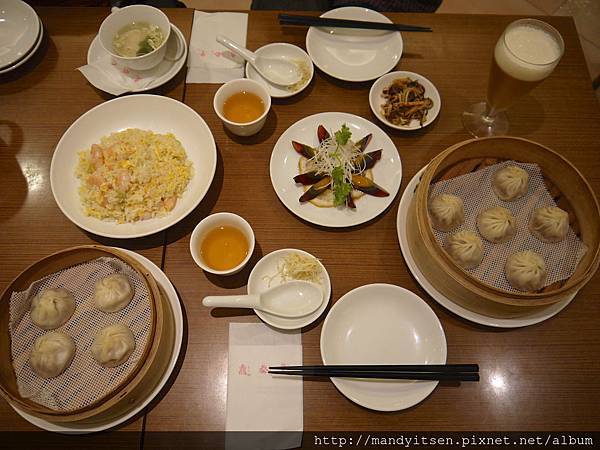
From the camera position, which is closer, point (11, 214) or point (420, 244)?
point (420, 244)

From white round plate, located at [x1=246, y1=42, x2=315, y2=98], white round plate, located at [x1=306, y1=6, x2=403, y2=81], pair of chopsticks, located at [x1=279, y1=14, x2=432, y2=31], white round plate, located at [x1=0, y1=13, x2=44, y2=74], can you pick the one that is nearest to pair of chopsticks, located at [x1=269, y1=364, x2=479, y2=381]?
white round plate, located at [x1=246, y1=42, x2=315, y2=98]

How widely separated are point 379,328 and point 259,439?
558 millimetres

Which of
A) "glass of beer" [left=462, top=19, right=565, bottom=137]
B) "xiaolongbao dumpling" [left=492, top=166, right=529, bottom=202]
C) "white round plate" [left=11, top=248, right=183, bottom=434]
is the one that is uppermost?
"glass of beer" [left=462, top=19, right=565, bottom=137]

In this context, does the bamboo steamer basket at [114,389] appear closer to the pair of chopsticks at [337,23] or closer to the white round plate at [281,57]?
the white round plate at [281,57]

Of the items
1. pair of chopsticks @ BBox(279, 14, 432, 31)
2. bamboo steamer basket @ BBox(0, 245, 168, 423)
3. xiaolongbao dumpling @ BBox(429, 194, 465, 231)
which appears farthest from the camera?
pair of chopsticks @ BBox(279, 14, 432, 31)

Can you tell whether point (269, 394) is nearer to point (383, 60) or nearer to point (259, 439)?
point (259, 439)

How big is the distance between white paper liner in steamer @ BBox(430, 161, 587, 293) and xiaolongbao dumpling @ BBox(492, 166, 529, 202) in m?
0.03

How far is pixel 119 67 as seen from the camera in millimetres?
1975

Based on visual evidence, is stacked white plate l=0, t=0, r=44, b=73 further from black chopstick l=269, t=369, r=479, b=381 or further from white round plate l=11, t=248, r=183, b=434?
black chopstick l=269, t=369, r=479, b=381

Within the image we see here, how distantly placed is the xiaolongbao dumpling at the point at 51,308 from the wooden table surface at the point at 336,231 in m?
0.31

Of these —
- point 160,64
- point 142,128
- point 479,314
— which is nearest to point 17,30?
point 160,64

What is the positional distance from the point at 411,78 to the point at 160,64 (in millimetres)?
1199

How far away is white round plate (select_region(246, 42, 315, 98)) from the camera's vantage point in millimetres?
1945

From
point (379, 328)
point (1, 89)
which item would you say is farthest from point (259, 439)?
point (1, 89)
